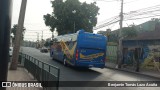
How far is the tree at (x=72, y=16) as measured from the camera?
45219mm

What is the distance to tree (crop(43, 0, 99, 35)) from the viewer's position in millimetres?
45219

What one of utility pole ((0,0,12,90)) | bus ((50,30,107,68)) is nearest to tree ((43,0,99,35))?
bus ((50,30,107,68))

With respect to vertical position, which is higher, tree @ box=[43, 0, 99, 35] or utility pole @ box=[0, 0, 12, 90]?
tree @ box=[43, 0, 99, 35]

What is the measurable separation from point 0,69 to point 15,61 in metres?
15.2

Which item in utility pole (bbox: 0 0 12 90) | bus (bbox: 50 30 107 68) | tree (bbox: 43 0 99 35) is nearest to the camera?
utility pole (bbox: 0 0 12 90)

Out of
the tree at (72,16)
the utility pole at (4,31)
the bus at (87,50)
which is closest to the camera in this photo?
the utility pole at (4,31)

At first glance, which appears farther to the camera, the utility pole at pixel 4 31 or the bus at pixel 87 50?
the bus at pixel 87 50

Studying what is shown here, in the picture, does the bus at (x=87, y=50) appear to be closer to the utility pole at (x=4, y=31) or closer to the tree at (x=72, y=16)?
the utility pole at (x=4, y=31)

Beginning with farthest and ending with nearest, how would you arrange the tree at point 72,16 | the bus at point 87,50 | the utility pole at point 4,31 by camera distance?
the tree at point 72,16 → the bus at point 87,50 → the utility pole at point 4,31

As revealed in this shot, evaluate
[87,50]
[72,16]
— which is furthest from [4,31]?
[72,16]

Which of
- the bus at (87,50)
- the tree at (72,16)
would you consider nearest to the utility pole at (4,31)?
the bus at (87,50)

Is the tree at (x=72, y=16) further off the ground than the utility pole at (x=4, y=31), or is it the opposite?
the tree at (x=72, y=16)

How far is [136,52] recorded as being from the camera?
23.4m

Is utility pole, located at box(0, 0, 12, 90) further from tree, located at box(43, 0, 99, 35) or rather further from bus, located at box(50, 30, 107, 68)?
tree, located at box(43, 0, 99, 35)
